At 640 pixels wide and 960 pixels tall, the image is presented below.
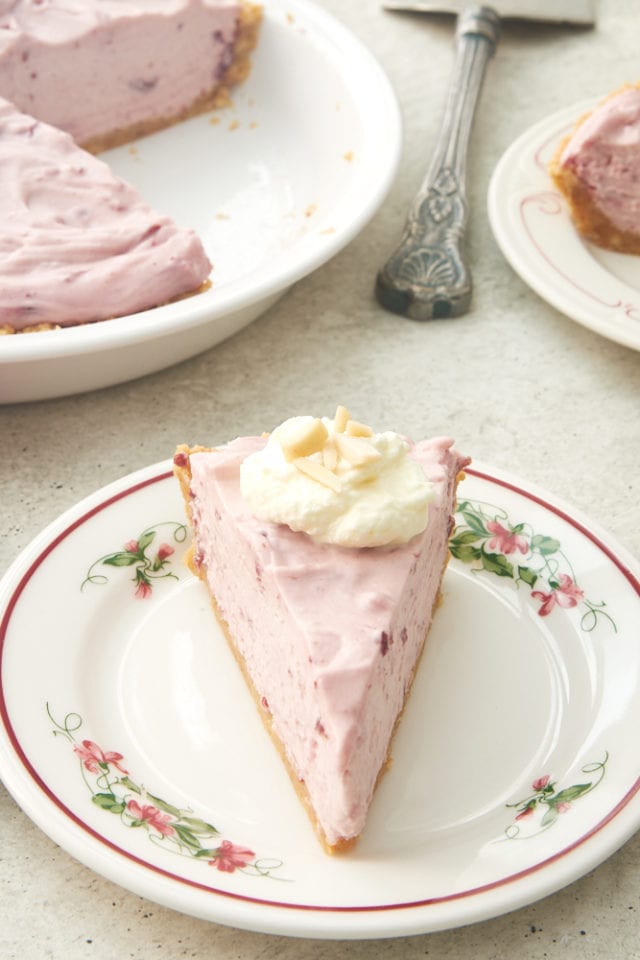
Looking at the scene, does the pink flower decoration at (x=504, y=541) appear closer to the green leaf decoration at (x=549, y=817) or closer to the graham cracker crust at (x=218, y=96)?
the green leaf decoration at (x=549, y=817)

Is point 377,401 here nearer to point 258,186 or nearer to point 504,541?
point 504,541

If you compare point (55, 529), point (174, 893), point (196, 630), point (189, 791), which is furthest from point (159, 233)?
point (174, 893)

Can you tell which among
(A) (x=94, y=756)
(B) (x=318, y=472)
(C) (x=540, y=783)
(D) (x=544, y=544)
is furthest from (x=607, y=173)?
(A) (x=94, y=756)

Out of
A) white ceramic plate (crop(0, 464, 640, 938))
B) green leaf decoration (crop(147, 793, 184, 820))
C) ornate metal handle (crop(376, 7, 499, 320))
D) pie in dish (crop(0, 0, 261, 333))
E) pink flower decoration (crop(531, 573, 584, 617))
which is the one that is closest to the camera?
white ceramic plate (crop(0, 464, 640, 938))

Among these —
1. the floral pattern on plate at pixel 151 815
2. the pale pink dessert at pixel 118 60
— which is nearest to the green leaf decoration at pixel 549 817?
the floral pattern on plate at pixel 151 815

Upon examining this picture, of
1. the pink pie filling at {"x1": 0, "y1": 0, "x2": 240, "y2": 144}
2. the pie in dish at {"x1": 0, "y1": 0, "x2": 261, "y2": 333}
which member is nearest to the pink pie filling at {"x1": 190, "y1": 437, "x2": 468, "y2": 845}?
the pie in dish at {"x1": 0, "y1": 0, "x2": 261, "y2": 333}

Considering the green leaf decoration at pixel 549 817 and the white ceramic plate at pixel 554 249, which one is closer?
the green leaf decoration at pixel 549 817

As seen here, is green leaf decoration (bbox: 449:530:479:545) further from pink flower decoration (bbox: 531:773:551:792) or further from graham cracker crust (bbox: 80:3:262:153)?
graham cracker crust (bbox: 80:3:262:153)
